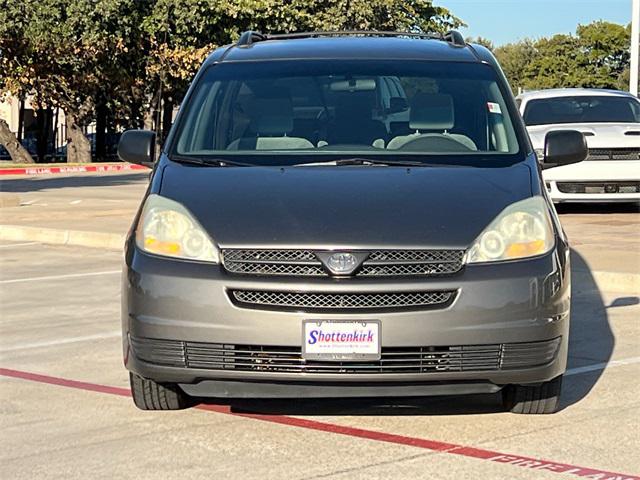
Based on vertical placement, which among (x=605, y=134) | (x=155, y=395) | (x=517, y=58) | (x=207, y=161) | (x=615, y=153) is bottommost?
(x=517, y=58)

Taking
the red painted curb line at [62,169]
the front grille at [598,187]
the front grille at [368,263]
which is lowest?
the red painted curb line at [62,169]

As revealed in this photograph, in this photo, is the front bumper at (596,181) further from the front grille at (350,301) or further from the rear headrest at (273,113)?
the front grille at (350,301)

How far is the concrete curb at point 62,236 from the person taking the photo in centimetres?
1529

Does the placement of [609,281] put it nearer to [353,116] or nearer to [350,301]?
[353,116]

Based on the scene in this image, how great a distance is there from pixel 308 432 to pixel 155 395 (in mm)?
816

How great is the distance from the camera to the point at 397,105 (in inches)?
271

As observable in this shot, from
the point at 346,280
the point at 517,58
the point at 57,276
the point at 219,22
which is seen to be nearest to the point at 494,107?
the point at 346,280

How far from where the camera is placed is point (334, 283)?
210 inches

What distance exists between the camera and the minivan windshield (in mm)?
6621

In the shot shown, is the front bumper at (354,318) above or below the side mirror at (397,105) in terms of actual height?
below

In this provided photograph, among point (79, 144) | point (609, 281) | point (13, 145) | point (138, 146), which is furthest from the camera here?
point (79, 144)

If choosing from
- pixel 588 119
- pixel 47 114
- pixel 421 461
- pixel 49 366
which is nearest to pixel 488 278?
pixel 421 461

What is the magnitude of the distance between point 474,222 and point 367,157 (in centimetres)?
99

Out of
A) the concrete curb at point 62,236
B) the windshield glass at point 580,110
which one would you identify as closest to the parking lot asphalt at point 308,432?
the concrete curb at point 62,236
